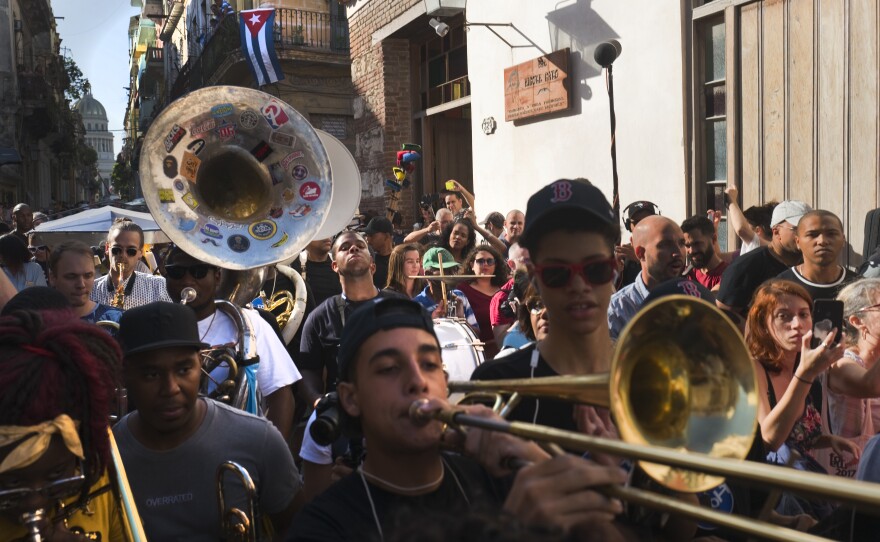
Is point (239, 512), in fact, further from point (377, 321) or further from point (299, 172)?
point (299, 172)

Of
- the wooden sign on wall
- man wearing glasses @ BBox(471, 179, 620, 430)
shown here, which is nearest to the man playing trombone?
man wearing glasses @ BBox(471, 179, 620, 430)

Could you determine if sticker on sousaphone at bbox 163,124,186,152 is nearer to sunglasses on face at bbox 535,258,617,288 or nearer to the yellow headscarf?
the yellow headscarf

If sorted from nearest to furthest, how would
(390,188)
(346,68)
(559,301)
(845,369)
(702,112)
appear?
(559,301) → (845,369) → (702,112) → (390,188) → (346,68)

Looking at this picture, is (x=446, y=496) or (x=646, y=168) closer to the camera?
(x=446, y=496)

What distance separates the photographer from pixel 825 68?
641cm

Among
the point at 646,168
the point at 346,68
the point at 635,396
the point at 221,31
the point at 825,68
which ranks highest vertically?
the point at 221,31

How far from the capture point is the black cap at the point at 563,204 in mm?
2254

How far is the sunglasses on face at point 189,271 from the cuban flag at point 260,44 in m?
14.0

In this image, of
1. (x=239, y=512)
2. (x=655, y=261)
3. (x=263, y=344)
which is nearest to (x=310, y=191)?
(x=263, y=344)

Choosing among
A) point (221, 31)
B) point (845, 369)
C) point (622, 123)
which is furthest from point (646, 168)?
point (221, 31)

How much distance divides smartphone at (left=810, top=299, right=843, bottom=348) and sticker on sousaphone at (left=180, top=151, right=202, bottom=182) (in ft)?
10.8

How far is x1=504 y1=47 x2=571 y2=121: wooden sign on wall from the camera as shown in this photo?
30.6 ft

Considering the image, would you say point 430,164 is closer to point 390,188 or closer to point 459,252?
point 390,188

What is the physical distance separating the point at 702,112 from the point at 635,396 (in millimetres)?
6561
